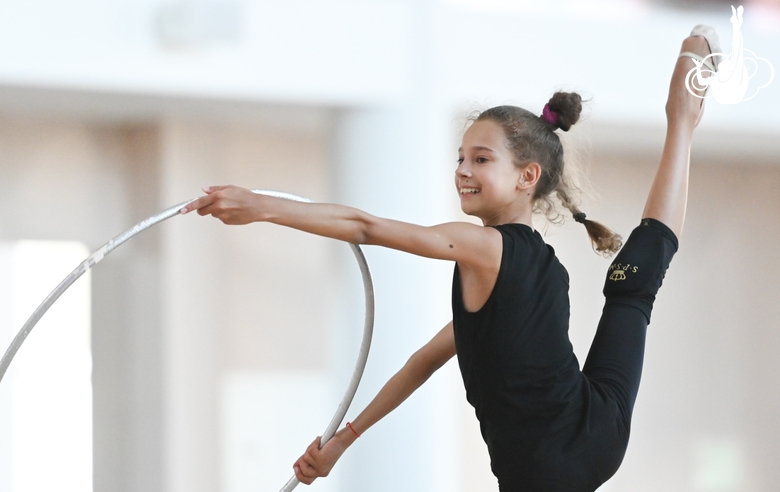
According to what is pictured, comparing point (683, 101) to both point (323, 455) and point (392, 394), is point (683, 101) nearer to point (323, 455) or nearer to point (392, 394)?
point (392, 394)

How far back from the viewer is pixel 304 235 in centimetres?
470

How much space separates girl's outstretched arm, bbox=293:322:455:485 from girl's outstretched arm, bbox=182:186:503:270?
1.33 ft

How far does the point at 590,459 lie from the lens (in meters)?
1.87

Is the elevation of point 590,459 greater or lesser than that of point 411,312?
lesser

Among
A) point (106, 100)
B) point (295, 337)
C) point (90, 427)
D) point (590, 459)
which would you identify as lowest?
point (590, 459)

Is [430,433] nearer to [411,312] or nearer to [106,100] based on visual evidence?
[411,312]

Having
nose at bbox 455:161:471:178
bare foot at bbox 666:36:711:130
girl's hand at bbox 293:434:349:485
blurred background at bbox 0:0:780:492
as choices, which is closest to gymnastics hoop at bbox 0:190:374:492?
girl's hand at bbox 293:434:349:485

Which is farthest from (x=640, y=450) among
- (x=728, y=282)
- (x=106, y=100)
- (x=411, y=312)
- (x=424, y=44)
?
(x=106, y=100)

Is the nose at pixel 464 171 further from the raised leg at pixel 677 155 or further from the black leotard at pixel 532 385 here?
the raised leg at pixel 677 155

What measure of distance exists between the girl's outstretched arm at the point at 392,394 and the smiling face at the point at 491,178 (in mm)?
317

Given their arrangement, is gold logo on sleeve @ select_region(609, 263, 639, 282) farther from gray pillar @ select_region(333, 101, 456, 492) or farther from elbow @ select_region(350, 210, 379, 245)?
gray pillar @ select_region(333, 101, 456, 492)

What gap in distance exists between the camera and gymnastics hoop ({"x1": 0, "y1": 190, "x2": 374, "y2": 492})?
1773 millimetres

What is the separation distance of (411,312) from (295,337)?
1.29 metres

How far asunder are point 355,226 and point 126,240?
0.56 meters
